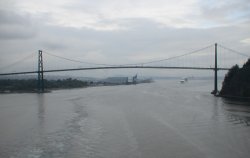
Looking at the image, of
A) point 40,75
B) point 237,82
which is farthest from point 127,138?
point 40,75

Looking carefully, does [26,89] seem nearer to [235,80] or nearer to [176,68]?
[176,68]

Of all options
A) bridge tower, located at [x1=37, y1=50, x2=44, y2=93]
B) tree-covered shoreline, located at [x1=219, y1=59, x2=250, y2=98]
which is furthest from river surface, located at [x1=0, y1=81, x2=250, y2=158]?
bridge tower, located at [x1=37, y1=50, x2=44, y2=93]

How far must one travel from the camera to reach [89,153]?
671cm

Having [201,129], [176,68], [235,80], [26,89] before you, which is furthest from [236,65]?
[26,89]

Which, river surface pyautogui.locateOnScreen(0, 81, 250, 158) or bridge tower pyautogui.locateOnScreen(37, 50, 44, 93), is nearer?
river surface pyautogui.locateOnScreen(0, 81, 250, 158)

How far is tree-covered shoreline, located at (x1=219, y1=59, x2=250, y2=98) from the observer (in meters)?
20.7

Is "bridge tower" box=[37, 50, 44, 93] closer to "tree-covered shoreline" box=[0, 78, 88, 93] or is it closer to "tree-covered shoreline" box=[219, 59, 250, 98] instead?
"tree-covered shoreline" box=[0, 78, 88, 93]

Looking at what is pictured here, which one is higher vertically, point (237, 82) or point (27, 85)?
point (237, 82)

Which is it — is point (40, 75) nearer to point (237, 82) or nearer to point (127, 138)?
point (237, 82)

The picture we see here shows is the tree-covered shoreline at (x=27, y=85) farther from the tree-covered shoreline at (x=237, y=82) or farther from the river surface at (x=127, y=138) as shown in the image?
the river surface at (x=127, y=138)

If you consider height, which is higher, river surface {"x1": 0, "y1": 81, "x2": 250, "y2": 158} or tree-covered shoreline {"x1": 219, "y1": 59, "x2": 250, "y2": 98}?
tree-covered shoreline {"x1": 219, "y1": 59, "x2": 250, "y2": 98}

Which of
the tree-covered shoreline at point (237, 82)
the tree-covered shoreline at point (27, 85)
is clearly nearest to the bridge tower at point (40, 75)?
the tree-covered shoreline at point (27, 85)

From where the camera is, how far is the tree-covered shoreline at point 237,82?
20.7 m

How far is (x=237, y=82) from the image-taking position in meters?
22.2
